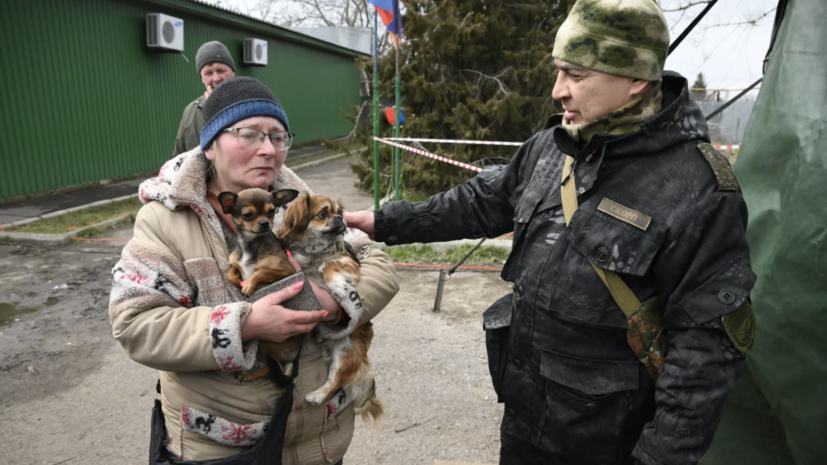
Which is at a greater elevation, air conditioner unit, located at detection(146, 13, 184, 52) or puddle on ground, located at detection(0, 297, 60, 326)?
air conditioner unit, located at detection(146, 13, 184, 52)

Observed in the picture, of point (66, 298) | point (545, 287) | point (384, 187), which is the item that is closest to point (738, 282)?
point (545, 287)

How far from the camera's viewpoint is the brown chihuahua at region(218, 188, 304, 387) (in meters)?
2.02

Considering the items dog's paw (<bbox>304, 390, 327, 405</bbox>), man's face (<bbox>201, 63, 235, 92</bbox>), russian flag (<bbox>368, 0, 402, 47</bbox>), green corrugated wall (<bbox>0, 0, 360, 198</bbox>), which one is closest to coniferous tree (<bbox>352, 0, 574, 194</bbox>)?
russian flag (<bbox>368, 0, 402, 47</bbox>)

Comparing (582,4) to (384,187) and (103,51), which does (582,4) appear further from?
(103,51)

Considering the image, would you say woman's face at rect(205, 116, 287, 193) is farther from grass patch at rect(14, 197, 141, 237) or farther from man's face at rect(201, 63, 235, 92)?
grass patch at rect(14, 197, 141, 237)

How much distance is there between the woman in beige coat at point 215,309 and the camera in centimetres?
186

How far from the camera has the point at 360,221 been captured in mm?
2598

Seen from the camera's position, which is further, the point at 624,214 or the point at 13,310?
the point at 13,310

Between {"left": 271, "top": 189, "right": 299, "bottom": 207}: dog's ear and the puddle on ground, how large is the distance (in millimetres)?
4976

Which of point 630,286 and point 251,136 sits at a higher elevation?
point 251,136

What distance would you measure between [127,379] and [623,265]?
4.37 metres

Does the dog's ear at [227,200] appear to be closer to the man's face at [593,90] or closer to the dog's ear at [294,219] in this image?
the dog's ear at [294,219]

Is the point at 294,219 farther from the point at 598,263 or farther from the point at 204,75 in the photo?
the point at 204,75

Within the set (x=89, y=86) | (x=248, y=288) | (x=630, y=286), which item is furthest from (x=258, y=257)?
(x=89, y=86)
